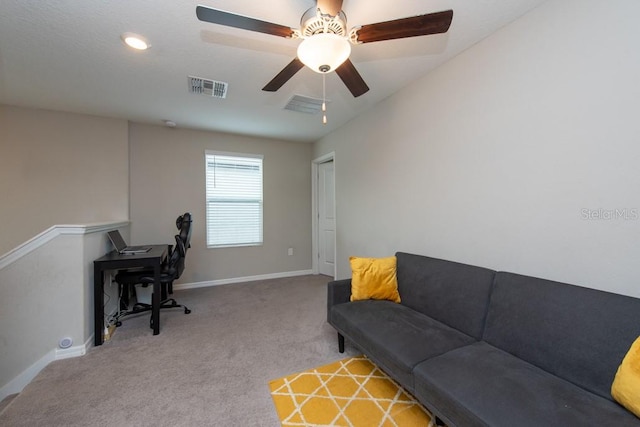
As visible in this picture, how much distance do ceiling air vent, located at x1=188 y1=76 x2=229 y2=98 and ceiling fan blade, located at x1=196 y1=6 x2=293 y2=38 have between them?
4.81ft

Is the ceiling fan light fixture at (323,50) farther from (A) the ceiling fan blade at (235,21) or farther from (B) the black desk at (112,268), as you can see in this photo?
(B) the black desk at (112,268)

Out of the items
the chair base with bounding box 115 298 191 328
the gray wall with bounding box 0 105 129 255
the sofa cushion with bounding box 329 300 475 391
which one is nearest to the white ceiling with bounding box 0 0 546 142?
the gray wall with bounding box 0 105 129 255

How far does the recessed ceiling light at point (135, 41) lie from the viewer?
1.95 m

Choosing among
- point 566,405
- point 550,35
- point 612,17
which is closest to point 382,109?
point 550,35

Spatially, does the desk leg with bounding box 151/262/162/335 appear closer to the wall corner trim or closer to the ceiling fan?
the wall corner trim

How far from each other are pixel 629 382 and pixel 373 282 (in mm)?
1469

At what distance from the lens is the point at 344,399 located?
1.69m

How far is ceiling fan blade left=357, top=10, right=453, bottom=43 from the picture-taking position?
51.4 inches

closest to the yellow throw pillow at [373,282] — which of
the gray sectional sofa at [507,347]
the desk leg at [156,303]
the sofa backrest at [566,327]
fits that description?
the gray sectional sofa at [507,347]

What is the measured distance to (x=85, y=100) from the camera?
10.0ft

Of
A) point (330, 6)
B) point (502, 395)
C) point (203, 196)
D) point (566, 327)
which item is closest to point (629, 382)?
point (566, 327)

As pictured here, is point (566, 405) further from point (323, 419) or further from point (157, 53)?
point (157, 53)

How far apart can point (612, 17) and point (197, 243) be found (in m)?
4.79

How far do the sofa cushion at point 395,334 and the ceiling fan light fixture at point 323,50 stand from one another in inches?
66.6
